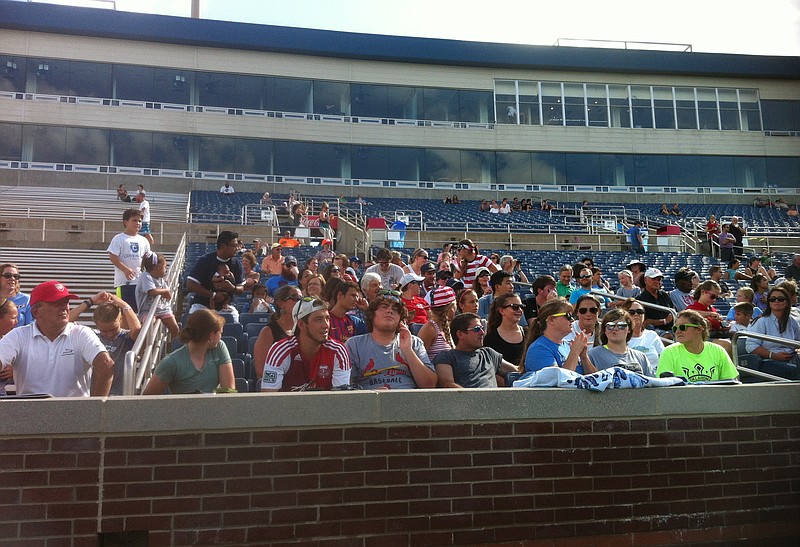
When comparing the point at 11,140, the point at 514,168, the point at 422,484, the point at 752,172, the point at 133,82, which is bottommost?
the point at 422,484

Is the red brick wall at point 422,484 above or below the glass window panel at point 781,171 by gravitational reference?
below

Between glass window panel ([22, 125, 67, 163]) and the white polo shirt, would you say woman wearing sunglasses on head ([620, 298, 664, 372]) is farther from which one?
glass window panel ([22, 125, 67, 163])

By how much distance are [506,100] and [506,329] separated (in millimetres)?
33007

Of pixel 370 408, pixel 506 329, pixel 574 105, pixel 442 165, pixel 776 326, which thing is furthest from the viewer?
pixel 574 105

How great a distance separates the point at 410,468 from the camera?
4773mm

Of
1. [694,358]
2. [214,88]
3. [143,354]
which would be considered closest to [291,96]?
[214,88]

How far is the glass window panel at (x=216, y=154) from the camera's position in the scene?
34.1 m

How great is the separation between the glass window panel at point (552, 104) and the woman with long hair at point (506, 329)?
108ft

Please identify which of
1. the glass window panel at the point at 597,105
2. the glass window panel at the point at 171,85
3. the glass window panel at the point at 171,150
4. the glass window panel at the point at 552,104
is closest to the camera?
the glass window panel at the point at 171,150

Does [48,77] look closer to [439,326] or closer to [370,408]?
[439,326]

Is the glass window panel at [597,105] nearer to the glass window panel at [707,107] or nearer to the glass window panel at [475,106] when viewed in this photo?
the glass window panel at [475,106]

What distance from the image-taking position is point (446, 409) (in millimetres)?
4867

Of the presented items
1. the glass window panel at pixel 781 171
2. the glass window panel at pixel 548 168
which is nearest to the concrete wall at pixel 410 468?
the glass window panel at pixel 548 168

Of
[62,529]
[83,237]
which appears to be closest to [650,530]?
[62,529]
